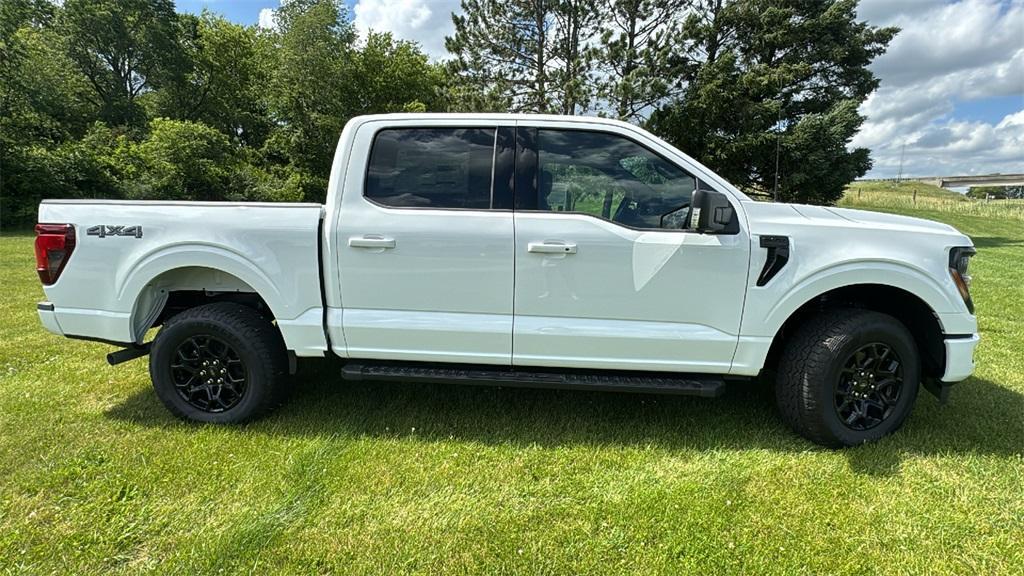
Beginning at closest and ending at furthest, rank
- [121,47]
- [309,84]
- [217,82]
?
[309,84] → [121,47] → [217,82]

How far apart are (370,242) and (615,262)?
4.54 ft

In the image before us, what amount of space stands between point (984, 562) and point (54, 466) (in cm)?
453

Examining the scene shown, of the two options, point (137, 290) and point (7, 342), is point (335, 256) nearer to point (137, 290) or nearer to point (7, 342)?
point (137, 290)

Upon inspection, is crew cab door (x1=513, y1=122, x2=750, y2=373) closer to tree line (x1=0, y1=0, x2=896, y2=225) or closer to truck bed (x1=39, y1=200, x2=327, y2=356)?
truck bed (x1=39, y1=200, x2=327, y2=356)

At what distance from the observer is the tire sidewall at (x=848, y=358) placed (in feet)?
9.21

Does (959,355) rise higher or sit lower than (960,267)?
lower

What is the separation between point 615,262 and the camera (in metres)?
2.79

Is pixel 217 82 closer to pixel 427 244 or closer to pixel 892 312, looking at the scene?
pixel 427 244

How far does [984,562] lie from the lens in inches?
84.7

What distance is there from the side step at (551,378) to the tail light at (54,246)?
1807mm

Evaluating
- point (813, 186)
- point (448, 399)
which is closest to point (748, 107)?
point (813, 186)

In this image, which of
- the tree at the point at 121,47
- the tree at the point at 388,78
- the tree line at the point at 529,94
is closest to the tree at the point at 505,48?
the tree line at the point at 529,94

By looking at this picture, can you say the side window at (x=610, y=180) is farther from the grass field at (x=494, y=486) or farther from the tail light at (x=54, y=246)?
the tail light at (x=54, y=246)

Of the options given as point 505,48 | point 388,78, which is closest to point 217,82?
point 388,78
